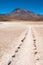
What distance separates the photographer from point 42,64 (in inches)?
209

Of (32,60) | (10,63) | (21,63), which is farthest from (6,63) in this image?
(32,60)

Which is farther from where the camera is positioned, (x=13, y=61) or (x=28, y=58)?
(x=28, y=58)

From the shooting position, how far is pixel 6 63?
5379mm

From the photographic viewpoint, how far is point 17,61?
18.3ft

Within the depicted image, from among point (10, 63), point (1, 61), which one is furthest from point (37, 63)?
point (1, 61)

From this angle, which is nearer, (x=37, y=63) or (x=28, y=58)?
(x=37, y=63)

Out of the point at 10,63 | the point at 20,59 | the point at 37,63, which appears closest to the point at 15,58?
the point at 20,59

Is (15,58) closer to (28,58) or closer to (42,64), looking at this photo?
(28,58)

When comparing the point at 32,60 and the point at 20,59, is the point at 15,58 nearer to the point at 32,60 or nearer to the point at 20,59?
the point at 20,59

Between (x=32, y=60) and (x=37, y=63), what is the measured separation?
39cm

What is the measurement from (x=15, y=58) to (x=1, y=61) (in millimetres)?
549

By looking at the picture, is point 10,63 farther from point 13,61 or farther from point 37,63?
point 37,63

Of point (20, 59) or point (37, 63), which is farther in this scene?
point (20, 59)

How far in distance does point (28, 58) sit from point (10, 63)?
2.74 feet
